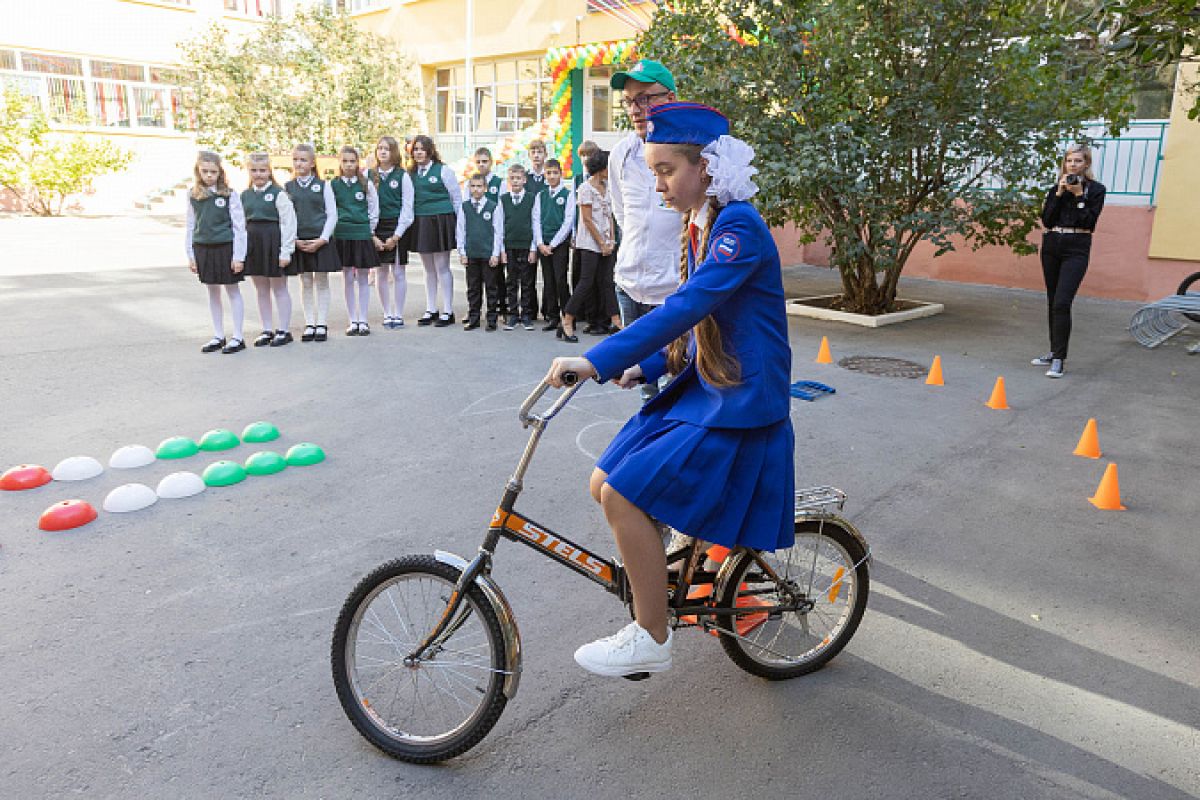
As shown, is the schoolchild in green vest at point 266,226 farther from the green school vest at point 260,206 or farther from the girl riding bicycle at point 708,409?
the girl riding bicycle at point 708,409

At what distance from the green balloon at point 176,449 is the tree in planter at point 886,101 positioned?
22.1 ft

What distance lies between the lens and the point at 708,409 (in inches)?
106

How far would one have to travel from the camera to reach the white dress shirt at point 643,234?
483 centimetres

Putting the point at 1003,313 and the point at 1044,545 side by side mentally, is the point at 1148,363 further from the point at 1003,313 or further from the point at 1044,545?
the point at 1044,545

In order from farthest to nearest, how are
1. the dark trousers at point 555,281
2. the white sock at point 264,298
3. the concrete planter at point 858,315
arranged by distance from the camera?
the concrete planter at point 858,315, the dark trousers at point 555,281, the white sock at point 264,298

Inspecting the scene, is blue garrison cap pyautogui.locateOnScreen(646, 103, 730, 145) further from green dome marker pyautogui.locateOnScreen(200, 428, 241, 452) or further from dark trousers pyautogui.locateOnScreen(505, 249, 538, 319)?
dark trousers pyautogui.locateOnScreen(505, 249, 538, 319)

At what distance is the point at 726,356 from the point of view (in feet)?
8.92

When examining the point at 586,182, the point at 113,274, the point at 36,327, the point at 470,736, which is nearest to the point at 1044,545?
the point at 470,736

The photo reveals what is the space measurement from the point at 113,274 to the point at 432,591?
13.9 meters

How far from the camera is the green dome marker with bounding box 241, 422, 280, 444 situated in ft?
20.0

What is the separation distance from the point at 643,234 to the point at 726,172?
2.27 metres

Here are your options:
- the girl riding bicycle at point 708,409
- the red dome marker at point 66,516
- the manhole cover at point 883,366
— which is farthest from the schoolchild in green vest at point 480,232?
the girl riding bicycle at point 708,409

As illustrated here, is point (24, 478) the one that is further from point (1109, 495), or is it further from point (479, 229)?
point (1109, 495)

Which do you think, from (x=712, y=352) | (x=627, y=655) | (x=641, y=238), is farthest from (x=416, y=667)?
(x=641, y=238)
